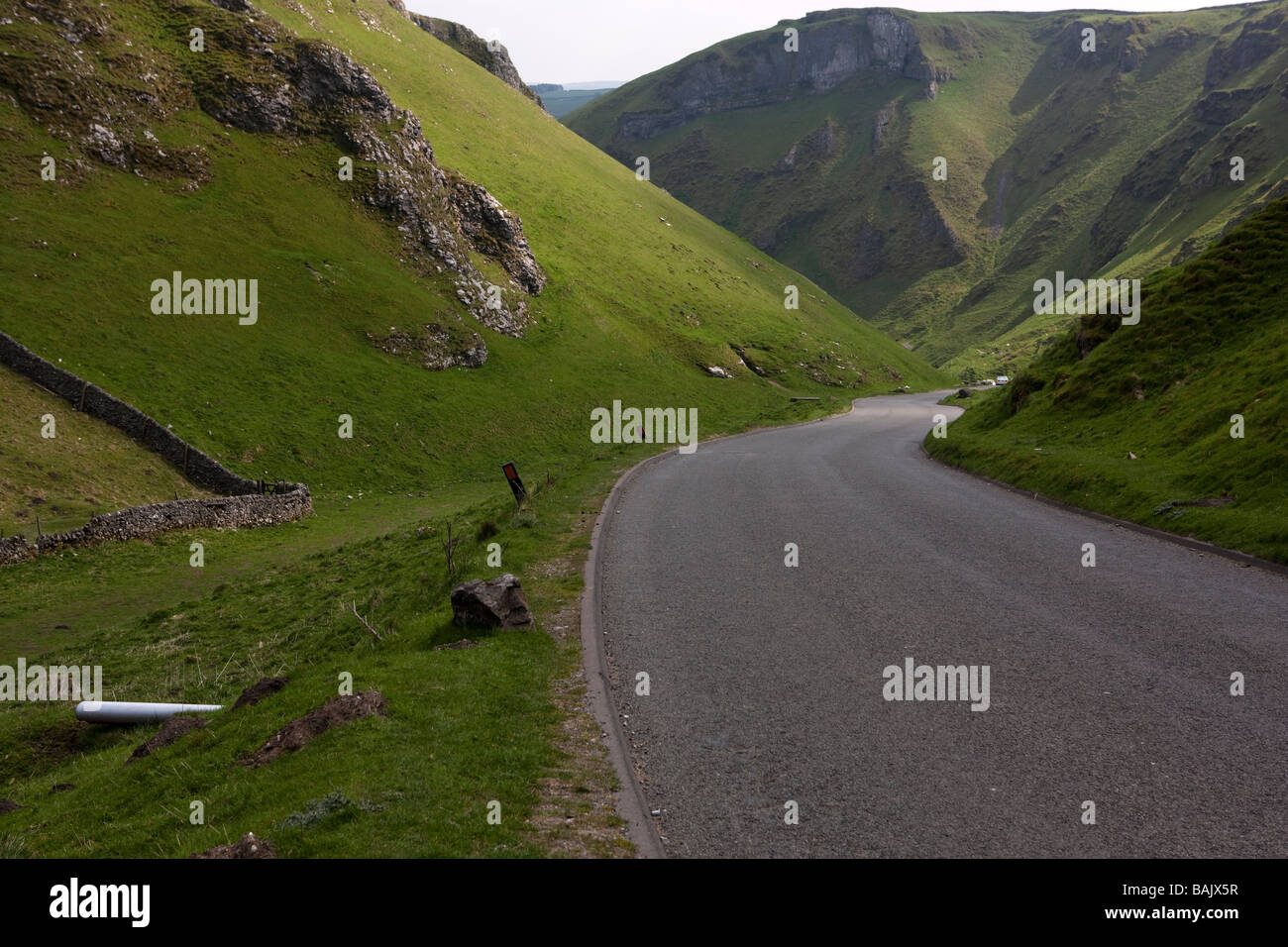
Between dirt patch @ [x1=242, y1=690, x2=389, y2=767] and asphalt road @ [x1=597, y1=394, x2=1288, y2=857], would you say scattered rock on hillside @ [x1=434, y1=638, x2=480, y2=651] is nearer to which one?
asphalt road @ [x1=597, y1=394, x2=1288, y2=857]

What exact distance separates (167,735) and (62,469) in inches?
1026

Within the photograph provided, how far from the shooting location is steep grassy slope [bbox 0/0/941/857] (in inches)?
349

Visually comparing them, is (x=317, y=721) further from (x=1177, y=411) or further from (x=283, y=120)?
(x=283, y=120)

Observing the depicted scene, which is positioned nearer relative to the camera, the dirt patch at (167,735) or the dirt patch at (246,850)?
the dirt patch at (246,850)

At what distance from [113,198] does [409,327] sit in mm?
19804

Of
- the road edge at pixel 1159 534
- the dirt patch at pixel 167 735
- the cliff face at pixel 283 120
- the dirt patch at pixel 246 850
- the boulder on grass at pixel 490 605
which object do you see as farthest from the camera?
the cliff face at pixel 283 120

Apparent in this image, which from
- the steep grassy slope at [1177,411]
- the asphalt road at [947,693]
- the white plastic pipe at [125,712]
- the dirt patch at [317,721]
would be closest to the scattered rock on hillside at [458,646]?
the asphalt road at [947,693]

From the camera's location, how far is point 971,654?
11.6 m

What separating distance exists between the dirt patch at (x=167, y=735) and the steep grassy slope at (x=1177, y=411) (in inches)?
771

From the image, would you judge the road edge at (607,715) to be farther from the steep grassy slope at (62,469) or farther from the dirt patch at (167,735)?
the steep grassy slope at (62,469)

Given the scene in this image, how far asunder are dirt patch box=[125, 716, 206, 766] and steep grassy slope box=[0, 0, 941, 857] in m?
0.42

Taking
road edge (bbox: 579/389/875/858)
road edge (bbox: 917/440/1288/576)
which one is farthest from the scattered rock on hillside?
road edge (bbox: 917/440/1288/576)

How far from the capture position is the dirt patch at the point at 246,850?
660 cm
